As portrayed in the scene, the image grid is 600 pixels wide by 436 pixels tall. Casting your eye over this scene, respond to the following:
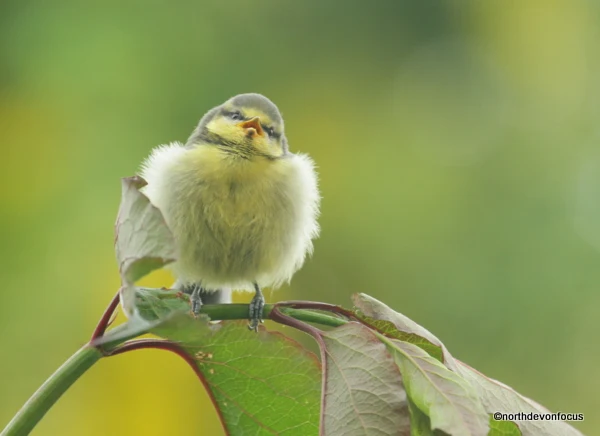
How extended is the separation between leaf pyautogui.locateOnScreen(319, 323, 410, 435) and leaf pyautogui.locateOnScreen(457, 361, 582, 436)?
153 millimetres

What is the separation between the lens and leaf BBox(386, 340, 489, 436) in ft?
3.45

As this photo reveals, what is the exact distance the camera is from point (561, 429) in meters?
1.23

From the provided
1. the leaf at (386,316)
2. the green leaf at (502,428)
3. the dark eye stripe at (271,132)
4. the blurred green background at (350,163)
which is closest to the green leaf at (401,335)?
the leaf at (386,316)

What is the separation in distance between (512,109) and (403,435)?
5215mm

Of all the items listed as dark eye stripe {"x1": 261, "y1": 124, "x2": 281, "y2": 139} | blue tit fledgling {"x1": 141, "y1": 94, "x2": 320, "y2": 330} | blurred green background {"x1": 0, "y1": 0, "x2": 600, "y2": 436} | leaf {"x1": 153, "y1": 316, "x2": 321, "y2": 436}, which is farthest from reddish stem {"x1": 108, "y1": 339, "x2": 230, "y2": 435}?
blurred green background {"x1": 0, "y1": 0, "x2": 600, "y2": 436}

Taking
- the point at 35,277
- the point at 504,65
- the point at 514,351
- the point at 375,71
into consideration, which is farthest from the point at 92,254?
the point at 504,65

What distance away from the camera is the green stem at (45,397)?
3.48ft

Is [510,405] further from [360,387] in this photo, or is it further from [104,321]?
[104,321]

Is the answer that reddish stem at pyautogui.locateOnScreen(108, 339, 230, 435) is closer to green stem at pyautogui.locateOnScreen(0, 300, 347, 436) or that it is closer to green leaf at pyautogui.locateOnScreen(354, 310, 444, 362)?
green stem at pyautogui.locateOnScreen(0, 300, 347, 436)

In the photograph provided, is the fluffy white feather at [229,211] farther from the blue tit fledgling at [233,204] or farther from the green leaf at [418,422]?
the green leaf at [418,422]

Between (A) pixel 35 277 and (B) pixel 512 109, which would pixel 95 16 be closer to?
(A) pixel 35 277

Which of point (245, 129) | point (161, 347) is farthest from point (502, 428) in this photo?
point (245, 129)

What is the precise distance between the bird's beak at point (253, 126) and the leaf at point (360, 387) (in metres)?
1.46

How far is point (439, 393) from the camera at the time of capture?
3.61 ft
